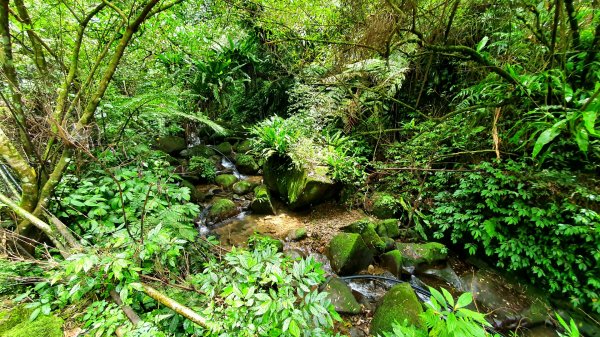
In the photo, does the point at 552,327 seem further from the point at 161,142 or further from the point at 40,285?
the point at 161,142

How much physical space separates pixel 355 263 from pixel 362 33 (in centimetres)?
310

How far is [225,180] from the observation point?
5934 millimetres

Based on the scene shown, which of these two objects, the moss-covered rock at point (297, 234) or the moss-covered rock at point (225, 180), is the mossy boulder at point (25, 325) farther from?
the moss-covered rock at point (225, 180)

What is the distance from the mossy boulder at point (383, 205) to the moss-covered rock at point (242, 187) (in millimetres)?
2837

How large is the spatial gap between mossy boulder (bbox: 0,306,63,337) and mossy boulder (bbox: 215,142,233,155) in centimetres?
586

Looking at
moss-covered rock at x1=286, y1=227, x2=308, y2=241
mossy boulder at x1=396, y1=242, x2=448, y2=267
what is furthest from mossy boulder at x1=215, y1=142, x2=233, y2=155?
mossy boulder at x1=396, y1=242, x2=448, y2=267

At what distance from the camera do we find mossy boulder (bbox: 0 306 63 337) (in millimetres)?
1453

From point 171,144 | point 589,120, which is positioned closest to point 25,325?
point 589,120

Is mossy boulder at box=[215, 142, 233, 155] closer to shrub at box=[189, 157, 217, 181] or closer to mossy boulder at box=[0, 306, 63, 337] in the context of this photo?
shrub at box=[189, 157, 217, 181]

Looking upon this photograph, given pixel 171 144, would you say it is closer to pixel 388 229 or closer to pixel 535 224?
pixel 388 229

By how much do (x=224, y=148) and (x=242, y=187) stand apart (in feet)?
7.25

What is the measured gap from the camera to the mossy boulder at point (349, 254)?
351 centimetres

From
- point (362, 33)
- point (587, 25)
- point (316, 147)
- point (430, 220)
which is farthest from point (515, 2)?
point (316, 147)

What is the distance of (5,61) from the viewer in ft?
6.79
